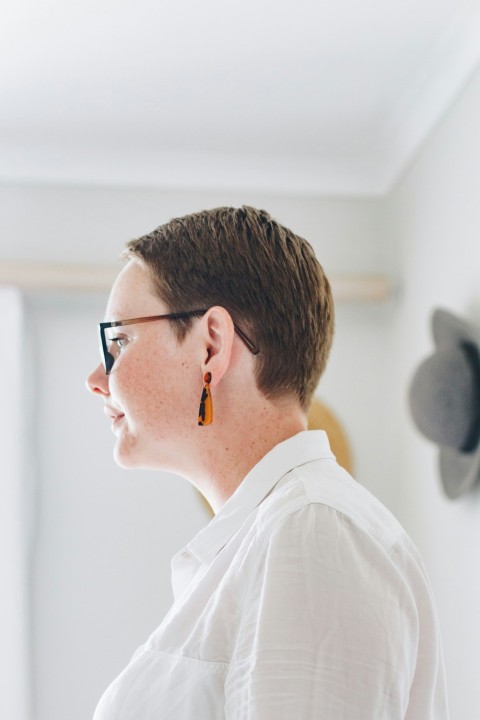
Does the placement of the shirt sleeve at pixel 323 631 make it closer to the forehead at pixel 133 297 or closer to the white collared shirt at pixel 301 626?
the white collared shirt at pixel 301 626

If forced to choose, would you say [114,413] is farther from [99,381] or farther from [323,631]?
[323,631]

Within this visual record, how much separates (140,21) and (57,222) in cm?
75

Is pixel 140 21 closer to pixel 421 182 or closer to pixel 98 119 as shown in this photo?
pixel 98 119

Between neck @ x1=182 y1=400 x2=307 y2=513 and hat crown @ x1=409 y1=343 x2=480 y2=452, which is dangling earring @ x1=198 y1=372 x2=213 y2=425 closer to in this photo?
neck @ x1=182 y1=400 x2=307 y2=513

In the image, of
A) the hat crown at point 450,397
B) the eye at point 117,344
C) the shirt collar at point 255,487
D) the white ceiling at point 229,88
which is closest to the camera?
the shirt collar at point 255,487

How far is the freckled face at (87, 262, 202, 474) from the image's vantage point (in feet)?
2.93

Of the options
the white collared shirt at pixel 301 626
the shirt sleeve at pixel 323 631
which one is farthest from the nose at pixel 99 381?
the shirt sleeve at pixel 323 631

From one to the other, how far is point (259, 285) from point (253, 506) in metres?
0.21

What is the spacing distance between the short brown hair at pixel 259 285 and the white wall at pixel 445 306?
1.12 m

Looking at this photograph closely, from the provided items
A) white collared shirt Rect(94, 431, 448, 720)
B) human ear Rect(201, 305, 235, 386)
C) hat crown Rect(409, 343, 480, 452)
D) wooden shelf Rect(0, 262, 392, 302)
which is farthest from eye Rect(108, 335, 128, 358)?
wooden shelf Rect(0, 262, 392, 302)

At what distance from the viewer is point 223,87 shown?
221 cm

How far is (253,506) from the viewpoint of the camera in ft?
2.73

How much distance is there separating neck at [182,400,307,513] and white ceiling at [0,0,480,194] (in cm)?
126

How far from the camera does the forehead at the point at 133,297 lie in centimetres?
91
